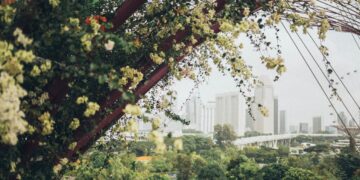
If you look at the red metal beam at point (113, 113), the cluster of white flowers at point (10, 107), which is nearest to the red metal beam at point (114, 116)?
the red metal beam at point (113, 113)

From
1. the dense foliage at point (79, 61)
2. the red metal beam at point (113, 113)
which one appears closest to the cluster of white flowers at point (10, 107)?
the dense foliage at point (79, 61)

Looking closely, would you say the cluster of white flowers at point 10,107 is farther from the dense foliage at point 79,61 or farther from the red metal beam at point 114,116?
the red metal beam at point 114,116

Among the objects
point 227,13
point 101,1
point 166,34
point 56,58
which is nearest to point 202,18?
point 227,13

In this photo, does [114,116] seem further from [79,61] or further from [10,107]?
[10,107]

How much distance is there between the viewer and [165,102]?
601cm

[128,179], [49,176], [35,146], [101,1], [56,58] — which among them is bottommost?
[128,179]

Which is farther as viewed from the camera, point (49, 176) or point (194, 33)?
point (194, 33)

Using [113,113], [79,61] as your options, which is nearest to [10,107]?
[79,61]

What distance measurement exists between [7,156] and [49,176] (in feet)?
2.35

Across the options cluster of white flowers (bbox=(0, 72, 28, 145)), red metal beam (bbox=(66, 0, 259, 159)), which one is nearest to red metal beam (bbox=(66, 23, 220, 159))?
red metal beam (bbox=(66, 0, 259, 159))

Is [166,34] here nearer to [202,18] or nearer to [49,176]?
[202,18]

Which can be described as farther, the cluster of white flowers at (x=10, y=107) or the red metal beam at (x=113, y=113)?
the red metal beam at (x=113, y=113)

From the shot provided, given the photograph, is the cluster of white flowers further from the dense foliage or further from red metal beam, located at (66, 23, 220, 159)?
red metal beam, located at (66, 23, 220, 159)

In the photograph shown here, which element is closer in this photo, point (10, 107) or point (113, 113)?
point (10, 107)
